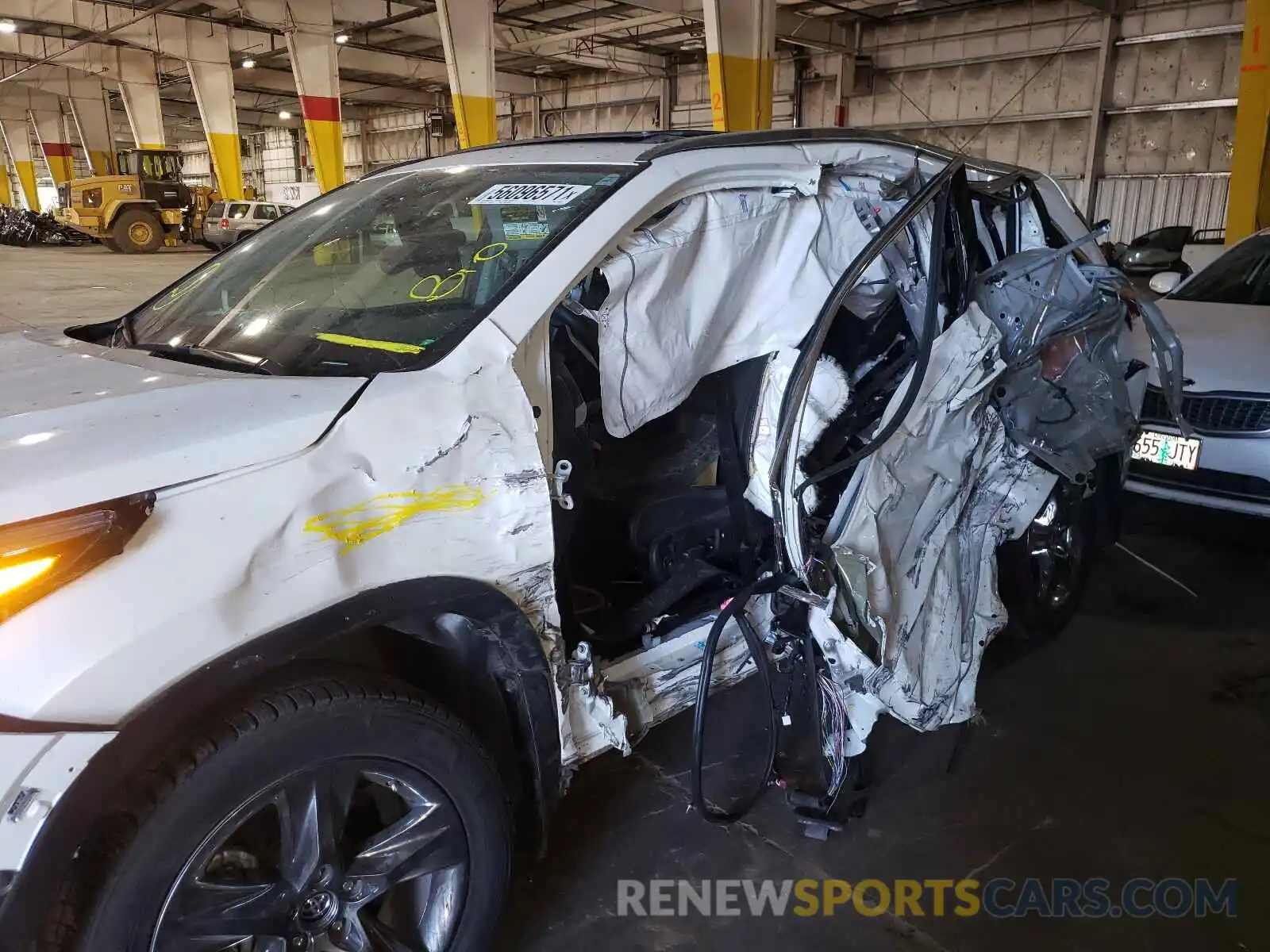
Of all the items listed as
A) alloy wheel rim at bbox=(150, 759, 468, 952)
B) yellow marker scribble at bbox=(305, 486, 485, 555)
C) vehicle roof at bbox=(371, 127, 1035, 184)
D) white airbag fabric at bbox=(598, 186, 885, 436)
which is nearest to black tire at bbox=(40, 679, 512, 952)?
alloy wheel rim at bbox=(150, 759, 468, 952)

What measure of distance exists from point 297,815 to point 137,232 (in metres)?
25.0

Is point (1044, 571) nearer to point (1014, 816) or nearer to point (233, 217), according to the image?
point (1014, 816)

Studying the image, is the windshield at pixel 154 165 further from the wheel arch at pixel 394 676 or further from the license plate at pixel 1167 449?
the wheel arch at pixel 394 676

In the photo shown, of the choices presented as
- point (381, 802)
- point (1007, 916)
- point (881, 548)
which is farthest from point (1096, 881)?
point (381, 802)

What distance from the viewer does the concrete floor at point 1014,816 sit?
86.1 inches

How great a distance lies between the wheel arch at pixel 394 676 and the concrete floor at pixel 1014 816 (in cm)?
52

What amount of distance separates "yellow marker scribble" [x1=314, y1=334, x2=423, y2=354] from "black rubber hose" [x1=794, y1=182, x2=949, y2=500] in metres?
1.03

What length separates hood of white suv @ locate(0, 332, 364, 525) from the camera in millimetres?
1354

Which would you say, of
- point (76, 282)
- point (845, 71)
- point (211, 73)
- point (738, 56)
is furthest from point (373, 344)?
point (211, 73)

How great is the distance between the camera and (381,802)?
5.89ft

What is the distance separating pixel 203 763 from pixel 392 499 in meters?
0.50

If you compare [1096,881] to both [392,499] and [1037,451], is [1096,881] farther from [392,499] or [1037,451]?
[392,499]

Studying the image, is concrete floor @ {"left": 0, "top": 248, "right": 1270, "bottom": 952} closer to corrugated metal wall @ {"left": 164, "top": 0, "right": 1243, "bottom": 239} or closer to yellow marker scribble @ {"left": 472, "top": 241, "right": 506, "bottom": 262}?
yellow marker scribble @ {"left": 472, "top": 241, "right": 506, "bottom": 262}

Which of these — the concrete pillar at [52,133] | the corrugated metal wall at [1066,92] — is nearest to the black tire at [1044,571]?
the corrugated metal wall at [1066,92]
